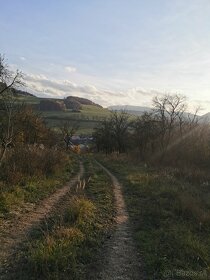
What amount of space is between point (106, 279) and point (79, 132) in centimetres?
15680

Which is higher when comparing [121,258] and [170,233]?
[170,233]

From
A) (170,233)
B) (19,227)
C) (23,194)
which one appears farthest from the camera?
(23,194)

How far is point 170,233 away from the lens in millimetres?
10109

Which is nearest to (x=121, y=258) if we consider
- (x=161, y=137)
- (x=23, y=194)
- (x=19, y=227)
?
(x=19, y=227)

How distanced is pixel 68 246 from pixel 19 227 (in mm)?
2450

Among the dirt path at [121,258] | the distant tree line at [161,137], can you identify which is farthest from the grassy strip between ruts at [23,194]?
the distant tree line at [161,137]

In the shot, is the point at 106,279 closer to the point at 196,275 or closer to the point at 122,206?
the point at 196,275

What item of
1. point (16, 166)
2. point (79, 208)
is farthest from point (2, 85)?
point (79, 208)

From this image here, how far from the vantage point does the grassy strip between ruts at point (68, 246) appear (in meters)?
6.79

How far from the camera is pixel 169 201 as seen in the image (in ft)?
49.8

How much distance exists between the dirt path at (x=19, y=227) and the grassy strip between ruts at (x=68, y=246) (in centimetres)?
31

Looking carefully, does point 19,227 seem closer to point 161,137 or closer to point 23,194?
point 23,194

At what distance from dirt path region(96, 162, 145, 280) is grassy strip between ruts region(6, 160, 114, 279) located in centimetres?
29

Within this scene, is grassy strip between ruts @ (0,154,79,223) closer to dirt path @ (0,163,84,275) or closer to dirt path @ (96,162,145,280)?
dirt path @ (0,163,84,275)
